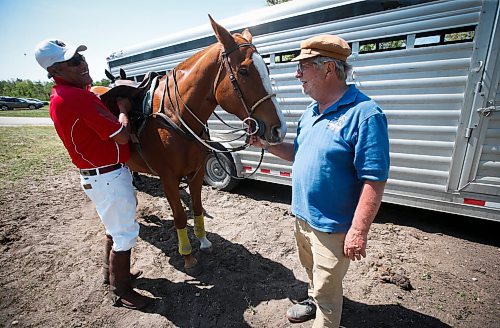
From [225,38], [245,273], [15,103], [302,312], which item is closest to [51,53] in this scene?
[225,38]

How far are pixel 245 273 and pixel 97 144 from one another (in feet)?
6.95

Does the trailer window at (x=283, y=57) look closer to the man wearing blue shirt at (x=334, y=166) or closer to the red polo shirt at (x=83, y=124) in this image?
the man wearing blue shirt at (x=334, y=166)

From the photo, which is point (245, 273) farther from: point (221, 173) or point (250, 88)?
point (221, 173)

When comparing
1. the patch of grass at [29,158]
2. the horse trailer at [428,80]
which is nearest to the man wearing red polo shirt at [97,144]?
the horse trailer at [428,80]

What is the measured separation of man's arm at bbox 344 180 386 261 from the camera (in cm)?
146

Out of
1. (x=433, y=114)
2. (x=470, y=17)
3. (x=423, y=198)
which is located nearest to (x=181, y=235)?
(x=423, y=198)

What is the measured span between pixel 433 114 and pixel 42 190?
7547 millimetres

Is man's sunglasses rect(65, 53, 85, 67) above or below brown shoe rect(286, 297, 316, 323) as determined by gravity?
above

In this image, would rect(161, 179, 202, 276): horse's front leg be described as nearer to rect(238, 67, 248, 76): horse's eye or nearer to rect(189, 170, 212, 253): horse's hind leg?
rect(189, 170, 212, 253): horse's hind leg

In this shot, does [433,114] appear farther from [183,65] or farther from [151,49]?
[151,49]

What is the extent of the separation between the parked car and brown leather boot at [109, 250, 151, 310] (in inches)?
1520

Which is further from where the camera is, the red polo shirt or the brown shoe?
the brown shoe

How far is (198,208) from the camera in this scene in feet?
10.9

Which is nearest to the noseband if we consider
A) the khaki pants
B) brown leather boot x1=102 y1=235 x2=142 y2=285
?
the khaki pants
